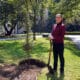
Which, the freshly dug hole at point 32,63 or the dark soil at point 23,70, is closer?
the dark soil at point 23,70

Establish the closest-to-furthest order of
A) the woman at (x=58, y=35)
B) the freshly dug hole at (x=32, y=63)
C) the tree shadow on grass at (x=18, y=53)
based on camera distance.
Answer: the woman at (x=58, y=35) < the freshly dug hole at (x=32, y=63) < the tree shadow on grass at (x=18, y=53)

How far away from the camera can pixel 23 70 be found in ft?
34.5

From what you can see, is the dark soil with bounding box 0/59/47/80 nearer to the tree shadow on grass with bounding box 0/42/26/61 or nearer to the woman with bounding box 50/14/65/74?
the woman with bounding box 50/14/65/74

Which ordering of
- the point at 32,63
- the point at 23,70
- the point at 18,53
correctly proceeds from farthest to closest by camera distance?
the point at 18,53 < the point at 32,63 < the point at 23,70

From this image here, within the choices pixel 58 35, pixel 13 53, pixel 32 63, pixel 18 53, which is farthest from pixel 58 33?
pixel 13 53

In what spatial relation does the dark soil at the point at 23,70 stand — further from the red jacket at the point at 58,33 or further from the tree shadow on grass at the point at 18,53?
the tree shadow on grass at the point at 18,53

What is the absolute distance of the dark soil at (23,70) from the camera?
9.39 meters

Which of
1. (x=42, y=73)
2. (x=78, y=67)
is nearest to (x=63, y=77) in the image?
(x=42, y=73)

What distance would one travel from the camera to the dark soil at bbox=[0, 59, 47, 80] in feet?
30.8

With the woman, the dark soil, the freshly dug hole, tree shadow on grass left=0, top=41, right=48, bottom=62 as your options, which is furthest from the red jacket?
tree shadow on grass left=0, top=41, right=48, bottom=62

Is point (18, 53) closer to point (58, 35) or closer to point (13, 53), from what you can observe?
point (13, 53)

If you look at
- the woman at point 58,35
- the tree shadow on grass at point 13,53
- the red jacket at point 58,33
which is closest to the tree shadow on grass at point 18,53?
the tree shadow on grass at point 13,53

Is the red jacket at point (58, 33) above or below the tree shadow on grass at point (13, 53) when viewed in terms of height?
above

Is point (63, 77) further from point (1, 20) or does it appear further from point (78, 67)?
point (1, 20)
